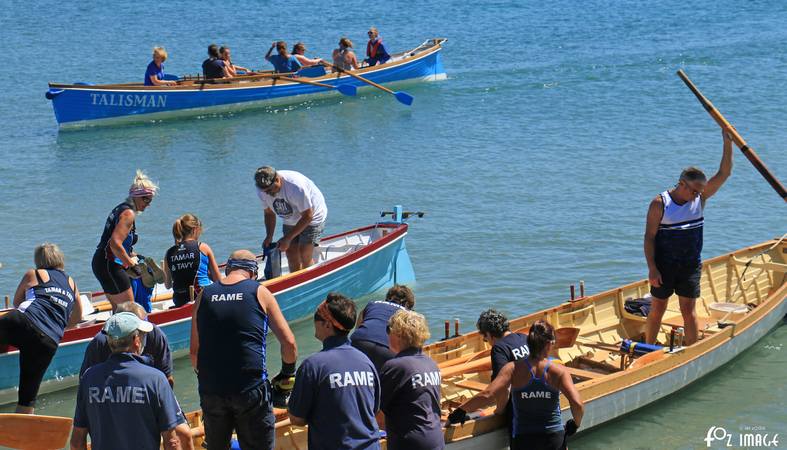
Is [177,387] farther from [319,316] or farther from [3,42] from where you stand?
[3,42]

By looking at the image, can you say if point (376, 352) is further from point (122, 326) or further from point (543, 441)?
point (122, 326)

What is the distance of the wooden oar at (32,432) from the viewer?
6.33 metres

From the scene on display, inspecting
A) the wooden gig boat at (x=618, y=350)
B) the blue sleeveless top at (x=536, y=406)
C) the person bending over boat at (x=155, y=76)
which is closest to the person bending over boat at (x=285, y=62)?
the person bending over boat at (x=155, y=76)

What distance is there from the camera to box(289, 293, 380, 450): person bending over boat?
572 centimetres

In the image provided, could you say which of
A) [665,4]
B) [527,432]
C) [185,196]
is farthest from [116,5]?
[527,432]

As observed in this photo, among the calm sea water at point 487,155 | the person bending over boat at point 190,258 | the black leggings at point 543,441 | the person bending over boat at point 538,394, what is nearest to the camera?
the person bending over boat at point 538,394

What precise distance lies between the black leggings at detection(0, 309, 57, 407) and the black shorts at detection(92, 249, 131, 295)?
131 cm

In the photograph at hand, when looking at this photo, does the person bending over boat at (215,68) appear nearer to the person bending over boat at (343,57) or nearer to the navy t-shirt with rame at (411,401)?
the person bending over boat at (343,57)

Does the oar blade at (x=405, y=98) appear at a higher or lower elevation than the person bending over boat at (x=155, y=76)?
lower

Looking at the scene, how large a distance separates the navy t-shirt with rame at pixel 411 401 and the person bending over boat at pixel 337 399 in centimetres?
31

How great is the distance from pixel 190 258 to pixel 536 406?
3842mm

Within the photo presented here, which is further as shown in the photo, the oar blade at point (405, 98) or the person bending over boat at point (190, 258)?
the oar blade at point (405, 98)

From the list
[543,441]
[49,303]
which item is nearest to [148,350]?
[49,303]

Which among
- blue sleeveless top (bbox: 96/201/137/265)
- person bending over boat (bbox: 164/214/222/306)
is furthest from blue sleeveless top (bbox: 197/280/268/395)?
blue sleeveless top (bbox: 96/201/137/265)
